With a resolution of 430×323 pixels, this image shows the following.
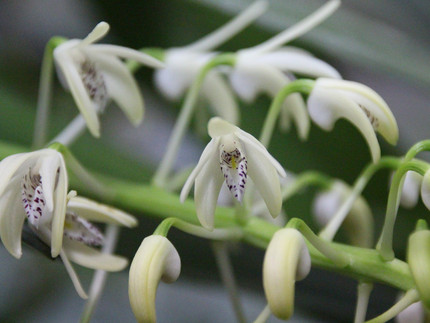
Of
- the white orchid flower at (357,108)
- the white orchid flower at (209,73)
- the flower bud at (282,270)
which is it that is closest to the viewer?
the flower bud at (282,270)

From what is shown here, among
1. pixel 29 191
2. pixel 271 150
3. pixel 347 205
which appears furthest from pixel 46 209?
pixel 271 150

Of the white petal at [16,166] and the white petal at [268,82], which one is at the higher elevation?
the white petal at [16,166]

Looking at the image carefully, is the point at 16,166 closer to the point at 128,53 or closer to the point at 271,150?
the point at 128,53

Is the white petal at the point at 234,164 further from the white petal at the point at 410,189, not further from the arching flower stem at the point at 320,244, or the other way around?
the white petal at the point at 410,189

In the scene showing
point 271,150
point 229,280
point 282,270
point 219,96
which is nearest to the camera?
point 282,270

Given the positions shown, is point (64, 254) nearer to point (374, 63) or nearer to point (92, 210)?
point (92, 210)

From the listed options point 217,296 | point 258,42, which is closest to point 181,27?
point 258,42

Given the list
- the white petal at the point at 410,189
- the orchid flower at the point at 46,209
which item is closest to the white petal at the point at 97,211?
the orchid flower at the point at 46,209
